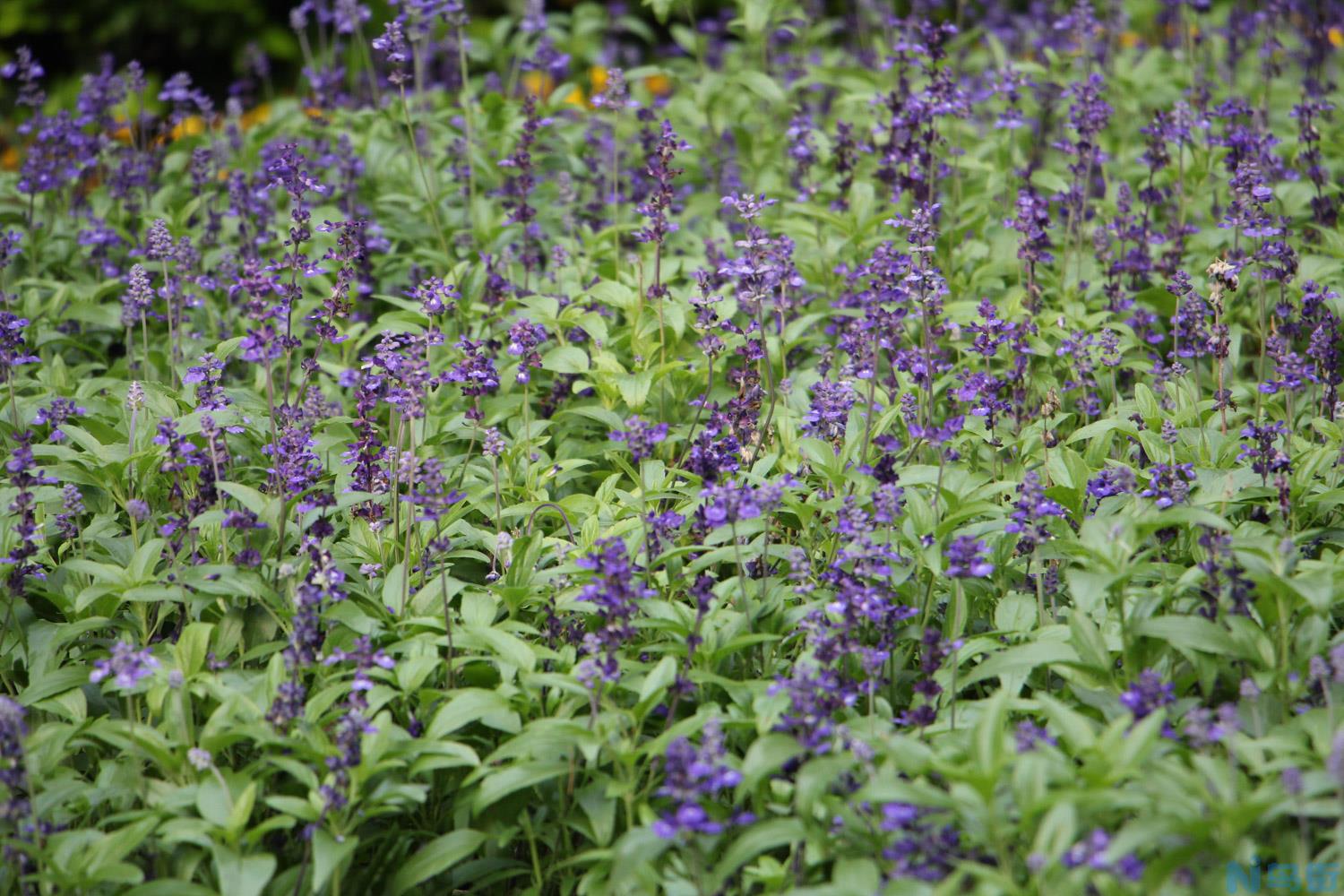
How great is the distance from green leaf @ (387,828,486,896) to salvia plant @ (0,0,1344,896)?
0.5 inches

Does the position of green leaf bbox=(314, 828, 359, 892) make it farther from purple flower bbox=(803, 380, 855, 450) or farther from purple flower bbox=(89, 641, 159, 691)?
purple flower bbox=(803, 380, 855, 450)

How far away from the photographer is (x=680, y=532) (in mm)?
4215

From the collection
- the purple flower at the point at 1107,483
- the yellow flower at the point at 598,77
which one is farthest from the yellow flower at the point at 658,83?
the purple flower at the point at 1107,483

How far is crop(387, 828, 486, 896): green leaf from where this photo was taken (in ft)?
10.3

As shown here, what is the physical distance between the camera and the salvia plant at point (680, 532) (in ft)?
9.83

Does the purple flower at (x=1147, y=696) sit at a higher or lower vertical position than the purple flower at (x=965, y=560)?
lower

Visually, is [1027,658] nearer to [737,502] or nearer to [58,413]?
[737,502]

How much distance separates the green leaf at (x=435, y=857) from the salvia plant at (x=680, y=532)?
0.01 m

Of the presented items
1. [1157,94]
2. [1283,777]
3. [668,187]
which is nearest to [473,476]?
[668,187]

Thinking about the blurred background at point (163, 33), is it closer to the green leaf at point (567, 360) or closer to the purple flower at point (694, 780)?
the green leaf at point (567, 360)

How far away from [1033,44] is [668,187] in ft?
16.3

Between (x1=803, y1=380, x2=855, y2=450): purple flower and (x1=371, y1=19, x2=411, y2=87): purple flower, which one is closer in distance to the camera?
(x1=803, y1=380, x2=855, y2=450): purple flower

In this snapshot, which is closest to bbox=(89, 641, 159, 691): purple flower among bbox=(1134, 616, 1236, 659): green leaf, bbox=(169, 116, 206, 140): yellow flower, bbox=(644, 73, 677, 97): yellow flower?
bbox=(1134, 616, 1236, 659): green leaf

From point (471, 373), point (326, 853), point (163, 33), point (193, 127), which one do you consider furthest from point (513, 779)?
point (163, 33)
